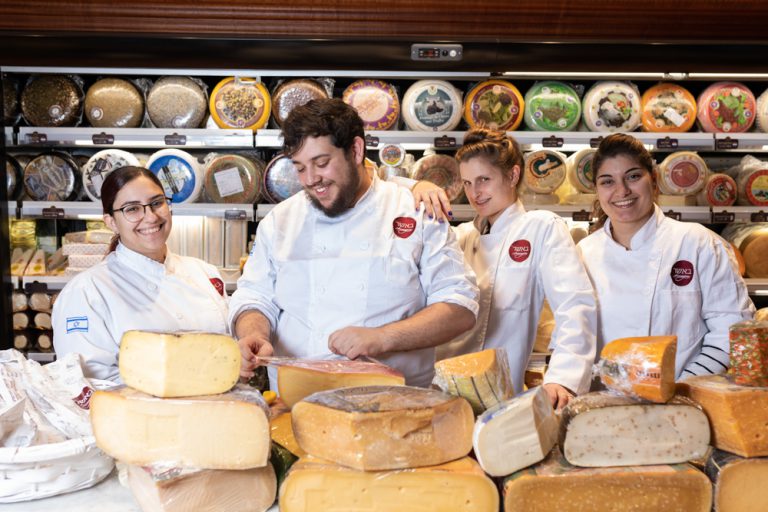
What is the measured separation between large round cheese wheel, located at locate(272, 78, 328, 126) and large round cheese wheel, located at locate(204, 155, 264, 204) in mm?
329

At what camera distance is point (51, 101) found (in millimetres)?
3602

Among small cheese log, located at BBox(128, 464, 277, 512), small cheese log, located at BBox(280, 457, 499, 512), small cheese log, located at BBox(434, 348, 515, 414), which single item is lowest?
small cheese log, located at BBox(128, 464, 277, 512)

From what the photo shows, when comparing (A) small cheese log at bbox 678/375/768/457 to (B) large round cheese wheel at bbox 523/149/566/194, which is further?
(B) large round cheese wheel at bbox 523/149/566/194

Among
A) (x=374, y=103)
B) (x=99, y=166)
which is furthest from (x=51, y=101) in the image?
(x=374, y=103)

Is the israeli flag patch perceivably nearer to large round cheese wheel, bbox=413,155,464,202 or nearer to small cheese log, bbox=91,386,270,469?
small cheese log, bbox=91,386,270,469

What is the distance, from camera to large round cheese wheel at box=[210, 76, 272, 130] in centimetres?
360

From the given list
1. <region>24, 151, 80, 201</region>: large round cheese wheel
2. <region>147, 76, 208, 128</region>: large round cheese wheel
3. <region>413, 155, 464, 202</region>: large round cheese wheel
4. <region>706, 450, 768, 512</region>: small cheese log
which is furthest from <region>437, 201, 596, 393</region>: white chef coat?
<region>24, 151, 80, 201</region>: large round cheese wheel

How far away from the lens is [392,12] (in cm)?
341

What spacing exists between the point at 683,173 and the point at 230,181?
95.2 inches

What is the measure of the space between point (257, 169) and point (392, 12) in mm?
1065

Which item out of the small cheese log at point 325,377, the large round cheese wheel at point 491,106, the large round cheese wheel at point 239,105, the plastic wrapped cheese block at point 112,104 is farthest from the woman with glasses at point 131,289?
the large round cheese wheel at point 491,106

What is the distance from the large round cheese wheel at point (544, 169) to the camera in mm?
3652

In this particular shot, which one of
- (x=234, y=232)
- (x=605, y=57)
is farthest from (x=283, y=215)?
(x=605, y=57)

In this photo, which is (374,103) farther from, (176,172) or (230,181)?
(176,172)
